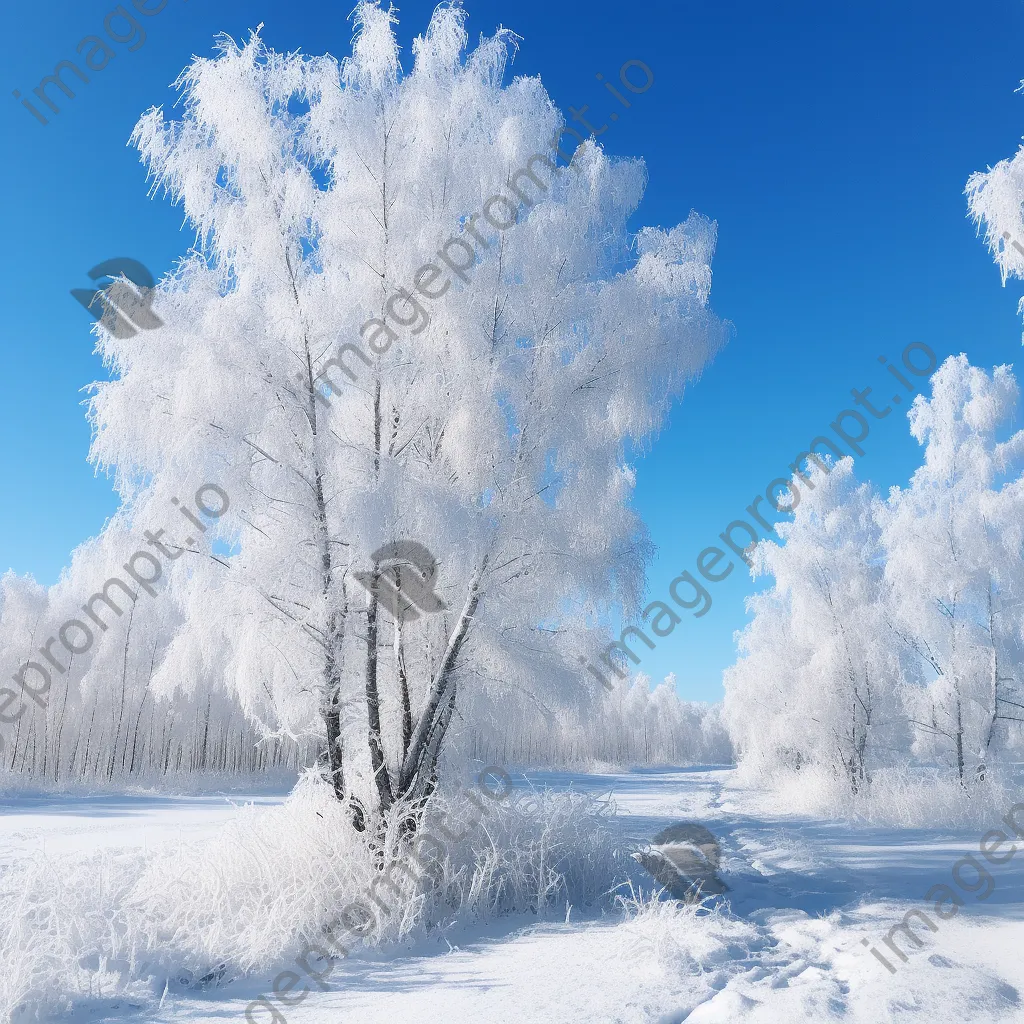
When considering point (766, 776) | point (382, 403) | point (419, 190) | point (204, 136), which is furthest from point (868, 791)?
point (204, 136)

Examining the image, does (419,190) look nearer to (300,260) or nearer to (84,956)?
(300,260)

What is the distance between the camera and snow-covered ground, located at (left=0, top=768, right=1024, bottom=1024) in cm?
347

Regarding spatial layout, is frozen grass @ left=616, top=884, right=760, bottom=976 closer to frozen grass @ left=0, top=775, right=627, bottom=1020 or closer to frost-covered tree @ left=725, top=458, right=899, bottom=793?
frozen grass @ left=0, top=775, right=627, bottom=1020

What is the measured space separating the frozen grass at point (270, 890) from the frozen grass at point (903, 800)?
754 centimetres

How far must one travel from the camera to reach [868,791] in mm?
13945

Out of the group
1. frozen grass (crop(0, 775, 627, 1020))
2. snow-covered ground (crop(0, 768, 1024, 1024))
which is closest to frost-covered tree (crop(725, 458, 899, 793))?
snow-covered ground (crop(0, 768, 1024, 1024))

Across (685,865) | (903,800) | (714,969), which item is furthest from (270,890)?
(903,800)

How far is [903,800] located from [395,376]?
1135 centimetres

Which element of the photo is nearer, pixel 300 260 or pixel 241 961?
pixel 241 961

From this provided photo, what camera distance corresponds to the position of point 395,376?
6.15 meters

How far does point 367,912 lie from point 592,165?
22.7 feet

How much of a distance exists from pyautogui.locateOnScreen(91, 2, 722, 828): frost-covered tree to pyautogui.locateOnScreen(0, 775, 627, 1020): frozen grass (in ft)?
2.07

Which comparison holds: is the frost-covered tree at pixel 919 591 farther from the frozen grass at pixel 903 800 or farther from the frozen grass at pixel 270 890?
the frozen grass at pixel 270 890

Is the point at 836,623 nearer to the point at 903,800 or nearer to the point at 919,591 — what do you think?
the point at 919,591
